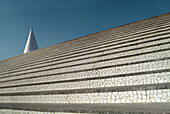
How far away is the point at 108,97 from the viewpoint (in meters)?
0.95

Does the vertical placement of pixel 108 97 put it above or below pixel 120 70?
below

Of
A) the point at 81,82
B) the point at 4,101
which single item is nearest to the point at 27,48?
the point at 4,101

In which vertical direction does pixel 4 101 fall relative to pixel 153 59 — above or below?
below

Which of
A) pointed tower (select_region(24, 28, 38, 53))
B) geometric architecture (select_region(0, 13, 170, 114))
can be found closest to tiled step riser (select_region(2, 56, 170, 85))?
geometric architecture (select_region(0, 13, 170, 114))

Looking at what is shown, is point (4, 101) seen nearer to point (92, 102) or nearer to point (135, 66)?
point (92, 102)

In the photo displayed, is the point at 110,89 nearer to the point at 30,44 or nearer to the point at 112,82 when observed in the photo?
the point at 112,82

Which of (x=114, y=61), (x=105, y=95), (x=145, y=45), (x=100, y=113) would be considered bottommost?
(x=100, y=113)

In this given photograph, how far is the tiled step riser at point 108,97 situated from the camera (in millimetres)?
807

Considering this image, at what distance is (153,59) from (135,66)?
0.24 metres

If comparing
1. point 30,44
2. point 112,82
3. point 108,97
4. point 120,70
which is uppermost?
point 30,44

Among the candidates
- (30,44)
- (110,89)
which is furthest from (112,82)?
(30,44)

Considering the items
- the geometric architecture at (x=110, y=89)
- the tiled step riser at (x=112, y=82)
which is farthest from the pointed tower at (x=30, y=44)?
the tiled step riser at (x=112, y=82)

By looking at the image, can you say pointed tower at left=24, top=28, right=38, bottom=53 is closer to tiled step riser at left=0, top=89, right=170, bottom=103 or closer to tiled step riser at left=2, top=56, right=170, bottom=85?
tiled step riser at left=2, top=56, right=170, bottom=85

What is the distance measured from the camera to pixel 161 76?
39.2 inches
